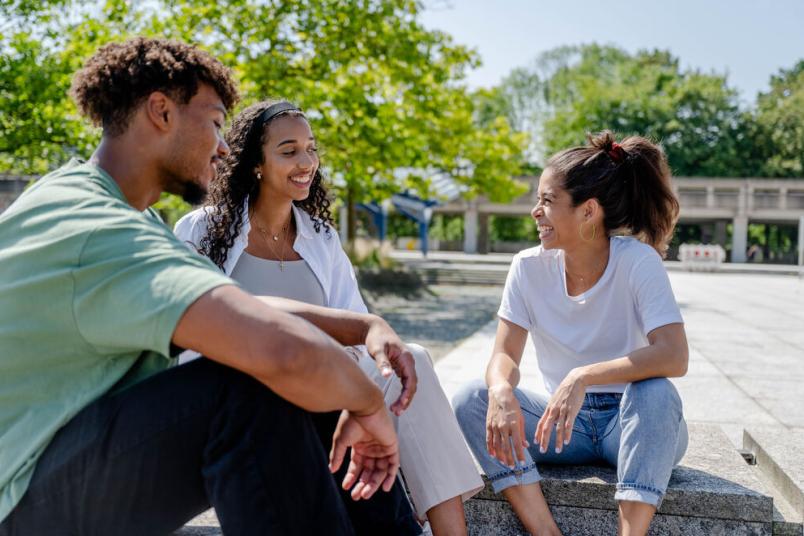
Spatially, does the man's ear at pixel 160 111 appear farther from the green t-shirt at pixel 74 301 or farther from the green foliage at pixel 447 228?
the green foliage at pixel 447 228

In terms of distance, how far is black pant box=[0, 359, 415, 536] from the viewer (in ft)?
4.55

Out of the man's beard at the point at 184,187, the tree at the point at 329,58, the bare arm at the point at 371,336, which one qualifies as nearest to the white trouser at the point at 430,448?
the bare arm at the point at 371,336

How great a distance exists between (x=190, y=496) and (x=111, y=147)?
2.54ft

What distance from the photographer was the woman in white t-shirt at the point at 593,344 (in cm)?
223

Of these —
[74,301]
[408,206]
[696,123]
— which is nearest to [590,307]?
[74,301]

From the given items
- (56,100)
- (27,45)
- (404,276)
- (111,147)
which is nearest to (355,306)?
(111,147)

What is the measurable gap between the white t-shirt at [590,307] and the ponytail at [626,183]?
12 centimetres

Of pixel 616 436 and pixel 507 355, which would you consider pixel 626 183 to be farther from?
pixel 616 436

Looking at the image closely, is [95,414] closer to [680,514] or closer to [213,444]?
[213,444]

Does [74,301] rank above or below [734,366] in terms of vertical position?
above

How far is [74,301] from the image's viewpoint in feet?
4.35

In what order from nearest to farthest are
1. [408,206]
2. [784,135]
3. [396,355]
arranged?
[396,355], [408,206], [784,135]

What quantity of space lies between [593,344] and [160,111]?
5.38 ft

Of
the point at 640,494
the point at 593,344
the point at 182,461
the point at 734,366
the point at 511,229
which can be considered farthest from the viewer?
the point at 511,229
